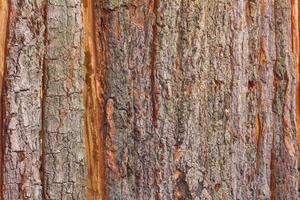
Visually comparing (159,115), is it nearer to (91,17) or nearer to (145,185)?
(145,185)

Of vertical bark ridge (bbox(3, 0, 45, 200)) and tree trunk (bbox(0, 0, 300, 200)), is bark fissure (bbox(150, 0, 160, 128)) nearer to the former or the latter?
tree trunk (bbox(0, 0, 300, 200))

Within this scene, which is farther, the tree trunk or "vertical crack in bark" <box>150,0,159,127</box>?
"vertical crack in bark" <box>150,0,159,127</box>

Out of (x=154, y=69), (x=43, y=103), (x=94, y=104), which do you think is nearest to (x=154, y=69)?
(x=154, y=69)

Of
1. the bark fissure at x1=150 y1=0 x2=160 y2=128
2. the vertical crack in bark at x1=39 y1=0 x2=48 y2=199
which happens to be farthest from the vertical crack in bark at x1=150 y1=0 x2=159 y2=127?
the vertical crack in bark at x1=39 y1=0 x2=48 y2=199

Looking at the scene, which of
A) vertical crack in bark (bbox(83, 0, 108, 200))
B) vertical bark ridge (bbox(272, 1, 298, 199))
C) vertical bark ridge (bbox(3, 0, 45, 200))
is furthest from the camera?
vertical bark ridge (bbox(272, 1, 298, 199))

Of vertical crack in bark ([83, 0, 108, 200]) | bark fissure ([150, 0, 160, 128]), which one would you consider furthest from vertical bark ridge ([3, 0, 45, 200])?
bark fissure ([150, 0, 160, 128])

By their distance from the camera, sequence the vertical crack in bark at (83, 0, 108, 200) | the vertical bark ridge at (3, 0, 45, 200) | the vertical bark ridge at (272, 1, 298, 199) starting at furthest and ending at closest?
the vertical bark ridge at (272, 1, 298, 199)
the vertical crack in bark at (83, 0, 108, 200)
the vertical bark ridge at (3, 0, 45, 200)

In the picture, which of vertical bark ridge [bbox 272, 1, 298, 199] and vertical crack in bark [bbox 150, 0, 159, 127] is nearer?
vertical crack in bark [bbox 150, 0, 159, 127]

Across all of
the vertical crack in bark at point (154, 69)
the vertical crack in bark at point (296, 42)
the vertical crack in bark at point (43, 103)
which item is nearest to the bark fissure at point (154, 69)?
the vertical crack in bark at point (154, 69)

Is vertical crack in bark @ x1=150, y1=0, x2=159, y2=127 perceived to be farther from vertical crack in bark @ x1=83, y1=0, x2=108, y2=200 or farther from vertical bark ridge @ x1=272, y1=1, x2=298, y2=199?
vertical bark ridge @ x1=272, y1=1, x2=298, y2=199

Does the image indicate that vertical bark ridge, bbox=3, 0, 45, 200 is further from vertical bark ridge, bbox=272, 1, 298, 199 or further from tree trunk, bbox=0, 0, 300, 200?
vertical bark ridge, bbox=272, 1, 298, 199

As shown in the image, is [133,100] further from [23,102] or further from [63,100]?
[23,102]
